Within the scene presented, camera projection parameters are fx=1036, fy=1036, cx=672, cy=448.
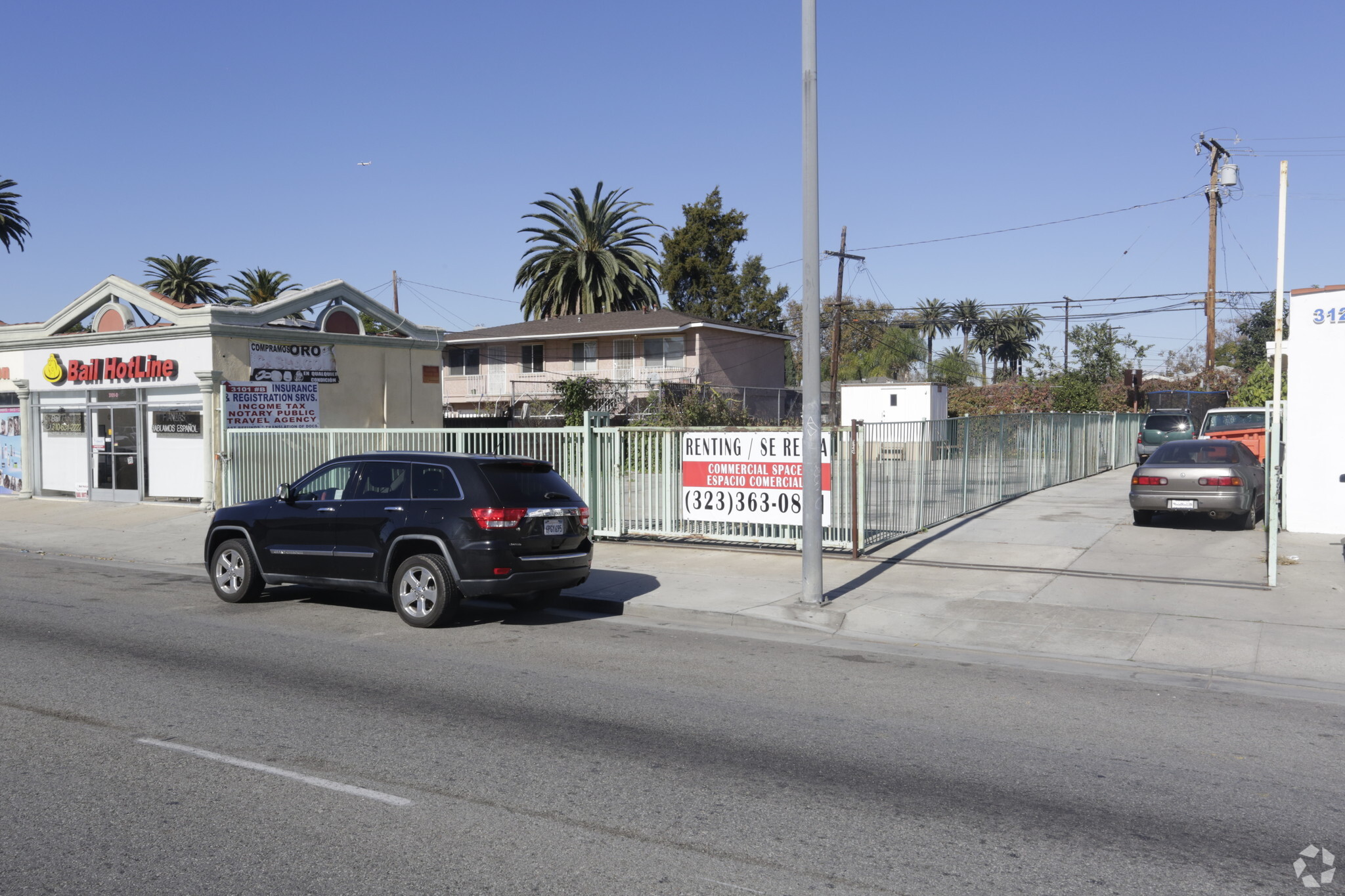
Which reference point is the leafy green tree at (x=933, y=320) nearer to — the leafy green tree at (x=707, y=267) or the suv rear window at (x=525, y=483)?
the leafy green tree at (x=707, y=267)

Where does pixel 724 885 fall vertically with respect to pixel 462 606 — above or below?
above

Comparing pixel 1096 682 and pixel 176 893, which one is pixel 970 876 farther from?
pixel 1096 682

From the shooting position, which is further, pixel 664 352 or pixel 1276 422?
pixel 664 352

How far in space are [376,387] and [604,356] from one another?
19075 mm

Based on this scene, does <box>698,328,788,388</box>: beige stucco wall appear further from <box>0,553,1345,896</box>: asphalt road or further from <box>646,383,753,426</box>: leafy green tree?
<box>0,553,1345,896</box>: asphalt road

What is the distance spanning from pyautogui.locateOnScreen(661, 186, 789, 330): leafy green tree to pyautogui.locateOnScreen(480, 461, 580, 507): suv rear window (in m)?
46.2

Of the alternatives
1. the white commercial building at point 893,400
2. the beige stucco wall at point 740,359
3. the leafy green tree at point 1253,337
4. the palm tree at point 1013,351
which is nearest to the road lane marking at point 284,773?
the white commercial building at point 893,400

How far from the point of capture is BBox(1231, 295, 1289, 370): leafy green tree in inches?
2835

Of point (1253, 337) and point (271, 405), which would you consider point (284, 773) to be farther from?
point (1253, 337)

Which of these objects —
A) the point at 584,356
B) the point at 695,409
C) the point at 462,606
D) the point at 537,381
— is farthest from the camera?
the point at 537,381

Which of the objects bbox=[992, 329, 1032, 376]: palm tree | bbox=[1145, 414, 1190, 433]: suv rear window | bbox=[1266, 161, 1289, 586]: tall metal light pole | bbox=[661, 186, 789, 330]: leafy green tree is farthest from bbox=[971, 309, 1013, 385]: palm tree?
bbox=[1266, 161, 1289, 586]: tall metal light pole

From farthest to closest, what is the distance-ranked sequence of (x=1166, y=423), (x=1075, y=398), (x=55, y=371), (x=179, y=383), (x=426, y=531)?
(x=1075, y=398), (x=1166, y=423), (x=55, y=371), (x=179, y=383), (x=426, y=531)

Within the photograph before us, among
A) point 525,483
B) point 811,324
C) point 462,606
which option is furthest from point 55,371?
point 811,324

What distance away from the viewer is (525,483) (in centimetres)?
1041
